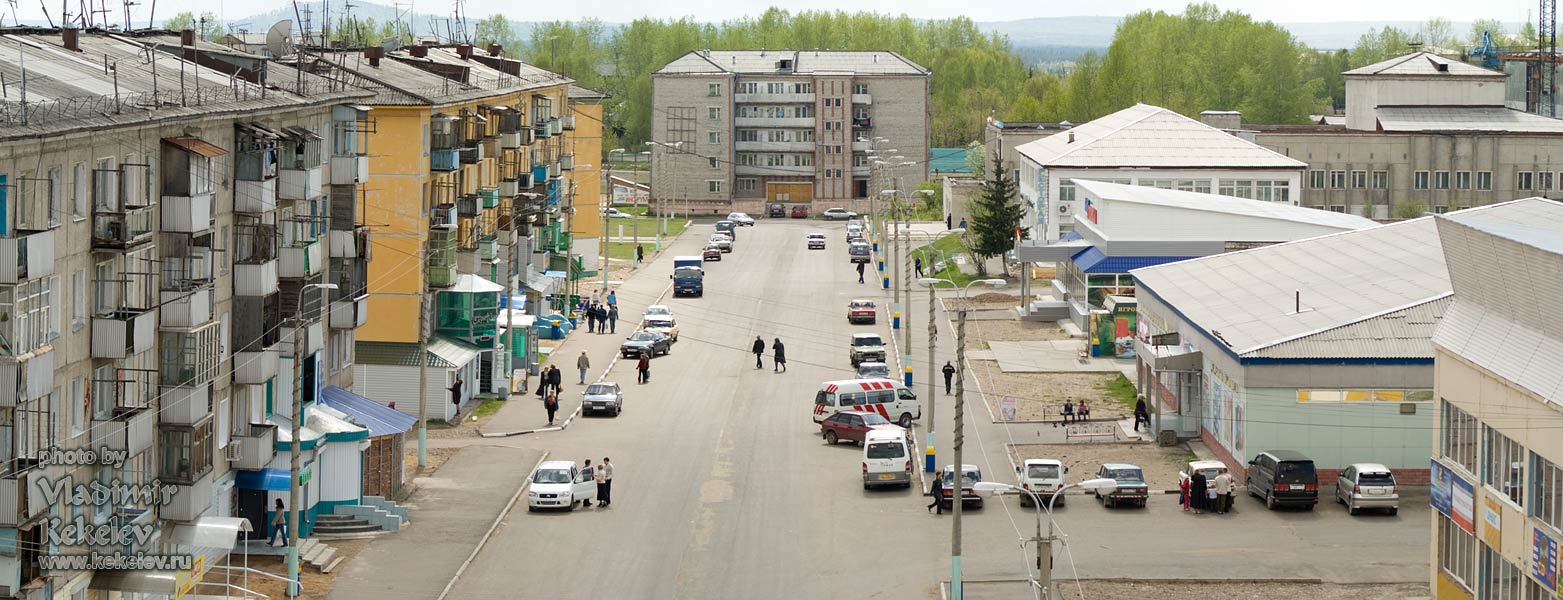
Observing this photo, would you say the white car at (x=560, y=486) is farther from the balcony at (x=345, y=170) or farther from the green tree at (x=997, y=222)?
the green tree at (x=997, y=222)

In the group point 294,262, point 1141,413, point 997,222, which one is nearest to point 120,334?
point 294,262

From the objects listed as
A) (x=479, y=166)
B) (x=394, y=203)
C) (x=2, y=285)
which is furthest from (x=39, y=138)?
(x=479, y=166)

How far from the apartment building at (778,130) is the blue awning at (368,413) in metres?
100

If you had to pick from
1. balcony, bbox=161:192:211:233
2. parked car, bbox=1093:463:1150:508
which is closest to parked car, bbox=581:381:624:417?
parked car, bbox=1093:463:1150:508

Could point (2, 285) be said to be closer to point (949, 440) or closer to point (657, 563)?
point (657, 563)

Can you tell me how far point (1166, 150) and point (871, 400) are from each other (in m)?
43.6

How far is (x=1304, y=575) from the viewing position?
3791 cm

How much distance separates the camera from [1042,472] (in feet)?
149

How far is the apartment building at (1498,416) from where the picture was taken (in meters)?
31.2

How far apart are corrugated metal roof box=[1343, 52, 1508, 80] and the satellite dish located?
256ft

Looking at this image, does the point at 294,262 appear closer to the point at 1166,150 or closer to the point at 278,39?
the point at 278,39

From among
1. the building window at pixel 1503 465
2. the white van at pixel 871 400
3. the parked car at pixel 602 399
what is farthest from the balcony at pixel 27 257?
the parked car at pixel 602 399

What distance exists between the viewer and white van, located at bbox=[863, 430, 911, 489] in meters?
46.8

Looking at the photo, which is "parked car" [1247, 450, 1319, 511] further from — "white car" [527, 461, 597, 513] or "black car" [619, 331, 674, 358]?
"black car" [619, 331, 674, 358]
